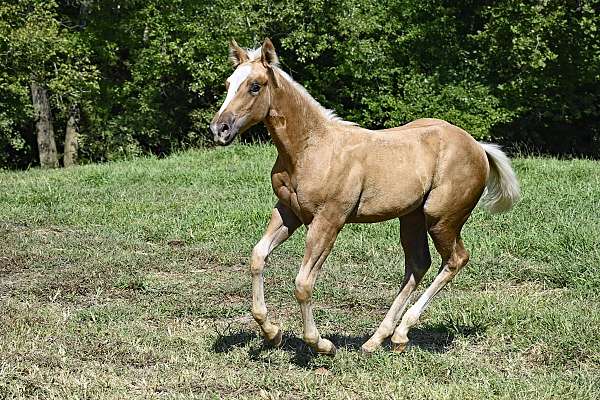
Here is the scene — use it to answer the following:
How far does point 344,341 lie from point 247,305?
1.23 metres

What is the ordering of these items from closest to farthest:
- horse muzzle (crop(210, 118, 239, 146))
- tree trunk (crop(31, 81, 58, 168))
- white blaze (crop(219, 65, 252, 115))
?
horse muzzle (crop(210, 118, 239, 146)) → white blaze (crop(219, 65, 252, 115)) → tree trunk (crop(31, 81, 58, 168))

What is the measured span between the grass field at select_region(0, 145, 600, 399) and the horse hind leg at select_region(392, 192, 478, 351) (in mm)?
158

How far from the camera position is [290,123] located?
5383 mm

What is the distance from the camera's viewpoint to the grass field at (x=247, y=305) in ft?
16.8

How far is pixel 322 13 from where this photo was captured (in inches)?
938

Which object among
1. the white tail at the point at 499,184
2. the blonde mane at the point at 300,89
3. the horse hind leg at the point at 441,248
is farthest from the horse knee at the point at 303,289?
the white tail at the point at 499,184

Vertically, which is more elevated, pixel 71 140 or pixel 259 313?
pixel 259 313

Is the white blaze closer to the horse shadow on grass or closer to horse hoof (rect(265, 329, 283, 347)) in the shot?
horse hoof (rect(265, 329, 283, 347))

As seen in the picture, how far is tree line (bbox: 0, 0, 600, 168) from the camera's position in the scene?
22750 millimetres

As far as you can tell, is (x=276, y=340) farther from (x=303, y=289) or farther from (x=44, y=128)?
(x=44, y=128)

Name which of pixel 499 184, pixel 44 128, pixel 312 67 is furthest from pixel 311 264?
pixel 44 128

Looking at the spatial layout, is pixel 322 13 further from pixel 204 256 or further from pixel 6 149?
pixel 204 256

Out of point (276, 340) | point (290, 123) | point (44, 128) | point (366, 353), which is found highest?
point (290, 123)

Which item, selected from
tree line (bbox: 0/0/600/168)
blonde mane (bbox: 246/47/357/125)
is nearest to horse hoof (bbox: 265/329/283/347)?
blonde mane (bbox: 246/47/357/125)
